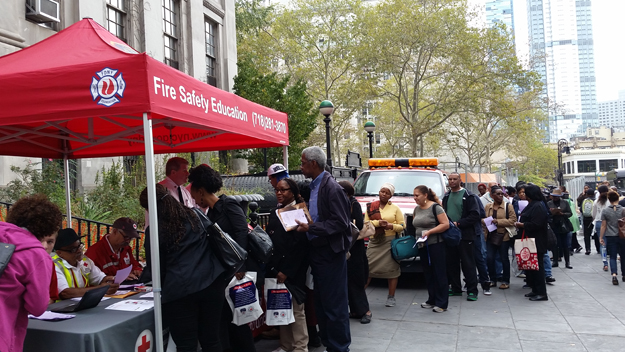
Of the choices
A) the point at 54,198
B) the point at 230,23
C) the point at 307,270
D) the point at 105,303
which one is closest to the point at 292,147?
the point at 230,23

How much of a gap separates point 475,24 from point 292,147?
1308 centimetres

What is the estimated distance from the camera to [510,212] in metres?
9.06

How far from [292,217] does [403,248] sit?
3.16 meters

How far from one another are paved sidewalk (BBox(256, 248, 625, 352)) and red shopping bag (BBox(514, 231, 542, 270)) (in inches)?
24.1

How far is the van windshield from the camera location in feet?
34.5

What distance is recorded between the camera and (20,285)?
9.33 feet

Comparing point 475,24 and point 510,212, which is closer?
point 510,212

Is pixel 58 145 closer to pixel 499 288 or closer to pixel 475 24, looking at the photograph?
pixel 499 288

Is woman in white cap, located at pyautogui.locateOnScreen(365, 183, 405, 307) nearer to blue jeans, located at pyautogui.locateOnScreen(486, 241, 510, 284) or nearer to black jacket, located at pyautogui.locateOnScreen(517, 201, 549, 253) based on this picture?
black jacket, located at pyautogui.locateOnScreen(517, 201, 549, 253)

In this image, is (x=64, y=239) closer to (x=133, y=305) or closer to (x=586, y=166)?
(x=133, y=305)

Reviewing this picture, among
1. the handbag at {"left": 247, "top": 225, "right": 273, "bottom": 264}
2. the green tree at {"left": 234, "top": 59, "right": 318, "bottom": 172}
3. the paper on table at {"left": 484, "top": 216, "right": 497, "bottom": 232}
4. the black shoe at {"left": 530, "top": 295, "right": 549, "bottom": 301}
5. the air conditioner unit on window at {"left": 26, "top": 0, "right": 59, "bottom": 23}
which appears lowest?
the black shoe at {"left": 530, "top": 295, "right": 549, "bottom": 301}

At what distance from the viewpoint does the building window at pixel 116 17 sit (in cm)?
1612

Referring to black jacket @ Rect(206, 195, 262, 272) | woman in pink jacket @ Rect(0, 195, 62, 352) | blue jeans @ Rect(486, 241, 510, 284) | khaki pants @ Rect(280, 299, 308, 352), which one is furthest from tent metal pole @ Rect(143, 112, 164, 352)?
blue jeans @ Rect(486, 241, 510, 284)

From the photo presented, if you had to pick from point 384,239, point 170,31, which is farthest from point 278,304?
point 170,31
